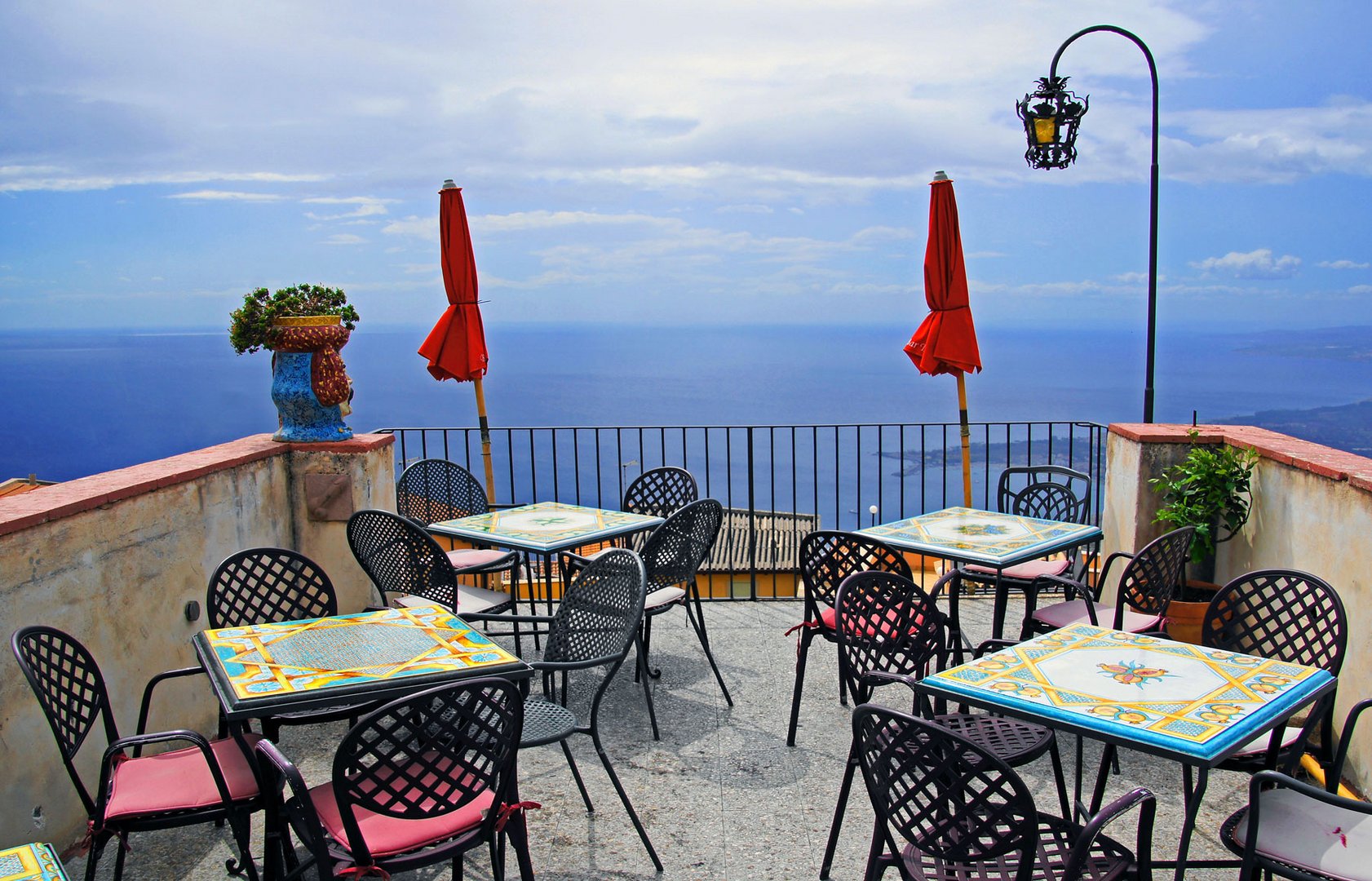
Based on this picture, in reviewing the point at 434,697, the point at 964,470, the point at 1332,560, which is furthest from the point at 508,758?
the point at 964,470

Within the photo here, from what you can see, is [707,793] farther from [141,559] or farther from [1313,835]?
[141,559]

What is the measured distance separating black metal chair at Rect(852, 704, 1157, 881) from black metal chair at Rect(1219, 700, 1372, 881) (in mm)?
209

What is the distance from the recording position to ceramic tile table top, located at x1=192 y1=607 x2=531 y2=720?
7.57ft

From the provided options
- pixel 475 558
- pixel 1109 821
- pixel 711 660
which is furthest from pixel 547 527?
pixel 1109 821

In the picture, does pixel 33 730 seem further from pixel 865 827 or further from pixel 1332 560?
pixel 1332 560

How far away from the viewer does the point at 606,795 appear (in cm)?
323

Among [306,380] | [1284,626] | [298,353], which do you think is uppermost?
[298,353]

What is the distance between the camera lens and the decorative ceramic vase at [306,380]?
4.76 m

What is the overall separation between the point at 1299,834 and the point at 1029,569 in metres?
2.39

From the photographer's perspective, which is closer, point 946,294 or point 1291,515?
point 1291,515

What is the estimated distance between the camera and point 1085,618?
382 cm

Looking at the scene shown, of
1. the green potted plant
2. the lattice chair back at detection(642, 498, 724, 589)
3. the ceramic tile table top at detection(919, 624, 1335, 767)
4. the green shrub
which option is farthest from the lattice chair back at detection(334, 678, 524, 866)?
the green potted plant

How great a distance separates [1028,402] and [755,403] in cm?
4186

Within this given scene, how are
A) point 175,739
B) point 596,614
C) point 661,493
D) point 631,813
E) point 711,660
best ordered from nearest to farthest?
point 175,739 → point 631,813 → point 596,614 → point 711,660 → point 661,493
